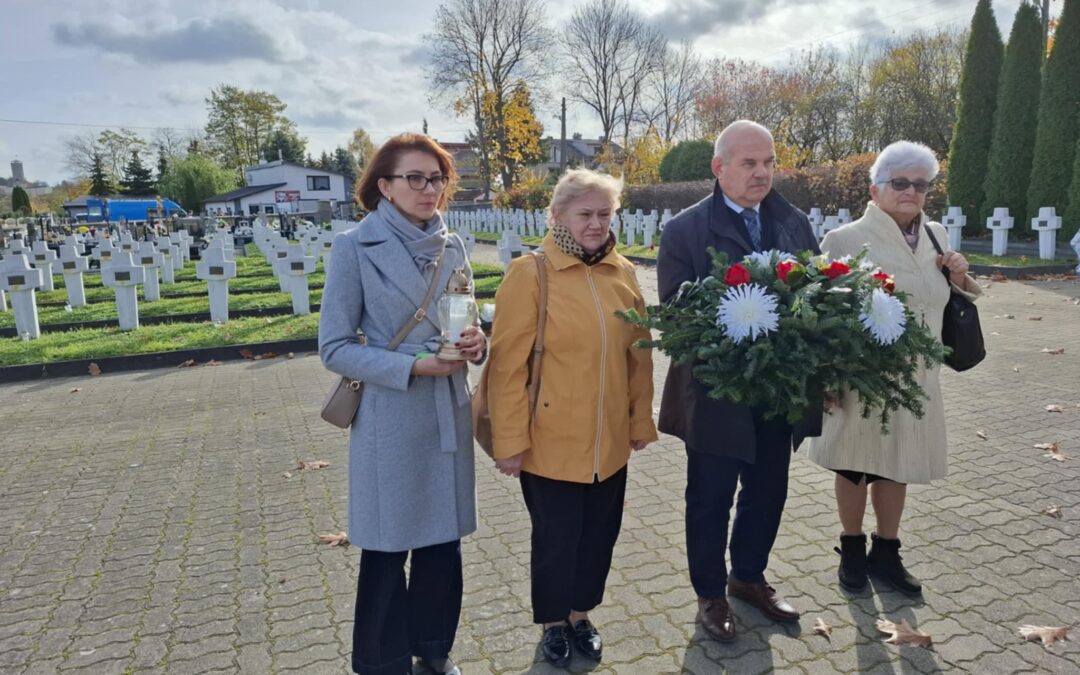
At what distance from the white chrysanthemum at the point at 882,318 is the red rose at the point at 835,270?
14 centimetres

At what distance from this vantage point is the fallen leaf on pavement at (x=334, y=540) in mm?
4211

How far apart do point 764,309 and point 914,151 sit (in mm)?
1458

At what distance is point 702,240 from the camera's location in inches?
119

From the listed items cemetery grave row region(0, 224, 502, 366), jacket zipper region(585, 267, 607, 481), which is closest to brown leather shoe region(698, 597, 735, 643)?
jacket zipper region(585, 267, 607, 481)

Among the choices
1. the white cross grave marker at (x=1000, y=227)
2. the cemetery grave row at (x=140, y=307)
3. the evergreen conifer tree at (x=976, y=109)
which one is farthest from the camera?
the evergreen conifer tree at (x=976, y=109)

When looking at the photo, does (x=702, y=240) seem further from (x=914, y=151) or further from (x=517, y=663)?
(x=517, y=663)

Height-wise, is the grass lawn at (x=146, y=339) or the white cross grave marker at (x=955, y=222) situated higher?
the white cross grave marker at (x=955, y=222)

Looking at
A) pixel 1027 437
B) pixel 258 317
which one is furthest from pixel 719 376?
pixel 258 317

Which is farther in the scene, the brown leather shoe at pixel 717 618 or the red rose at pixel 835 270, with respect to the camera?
the brown leather shoe at pixel 717 618

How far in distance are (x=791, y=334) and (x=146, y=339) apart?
33.4ft

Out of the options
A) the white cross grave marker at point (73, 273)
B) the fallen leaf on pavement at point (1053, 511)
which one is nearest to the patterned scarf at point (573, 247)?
the fallen leaf on pavement at point (1053, 511)

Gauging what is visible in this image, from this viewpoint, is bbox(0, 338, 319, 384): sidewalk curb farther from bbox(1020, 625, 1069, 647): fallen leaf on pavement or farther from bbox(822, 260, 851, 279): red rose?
bbox(1020, 625, 1069, 647): fallen leaf on pavement

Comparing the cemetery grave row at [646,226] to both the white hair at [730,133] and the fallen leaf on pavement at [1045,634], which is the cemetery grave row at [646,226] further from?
the fallen leaf on pavement at [1045,634]

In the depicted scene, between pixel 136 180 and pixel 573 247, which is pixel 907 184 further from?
pixel 136 180
